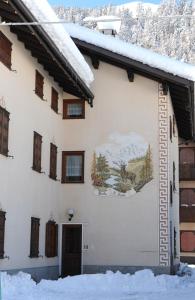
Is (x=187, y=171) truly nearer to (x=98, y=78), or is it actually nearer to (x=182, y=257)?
(x=182, y=257)

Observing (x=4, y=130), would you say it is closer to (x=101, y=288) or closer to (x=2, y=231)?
(x=2, y=231)

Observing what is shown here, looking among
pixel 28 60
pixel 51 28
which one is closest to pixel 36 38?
pixel 51 28

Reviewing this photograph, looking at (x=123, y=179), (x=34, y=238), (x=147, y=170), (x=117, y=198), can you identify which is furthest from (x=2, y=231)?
(x=147, y=170)

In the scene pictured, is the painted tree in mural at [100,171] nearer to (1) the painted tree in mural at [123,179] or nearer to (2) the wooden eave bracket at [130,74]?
(1) the painted tree in mural at [123,179]

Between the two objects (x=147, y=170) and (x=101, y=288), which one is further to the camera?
(x=147, y=170)

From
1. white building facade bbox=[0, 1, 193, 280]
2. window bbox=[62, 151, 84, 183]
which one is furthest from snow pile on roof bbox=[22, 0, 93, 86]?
window bbox=[62, 151, 84, 183]

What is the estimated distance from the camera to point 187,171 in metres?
35.9

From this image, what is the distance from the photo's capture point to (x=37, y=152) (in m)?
18.1

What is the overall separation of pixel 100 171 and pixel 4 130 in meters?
6.54

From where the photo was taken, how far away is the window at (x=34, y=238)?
1738 centimetres

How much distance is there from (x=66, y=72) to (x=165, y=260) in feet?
24.6

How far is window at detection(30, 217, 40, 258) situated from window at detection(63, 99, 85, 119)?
5.14 metres

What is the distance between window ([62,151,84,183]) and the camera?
21.2 meters

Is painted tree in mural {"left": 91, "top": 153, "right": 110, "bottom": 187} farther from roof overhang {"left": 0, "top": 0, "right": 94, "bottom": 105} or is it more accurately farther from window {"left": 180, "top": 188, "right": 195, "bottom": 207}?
window {"left": 180, "top": 188, "right": 195, "bottom": 207}
